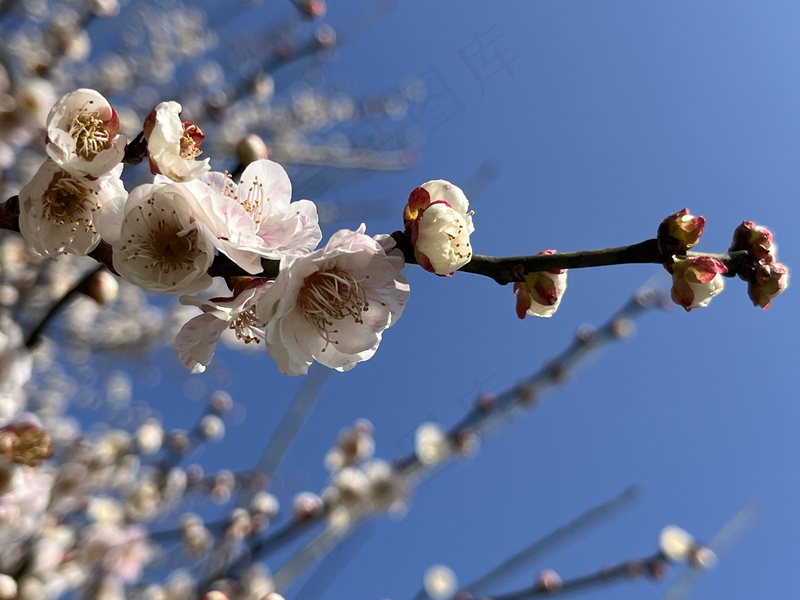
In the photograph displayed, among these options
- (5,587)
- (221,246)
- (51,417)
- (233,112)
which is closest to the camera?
(221,246)

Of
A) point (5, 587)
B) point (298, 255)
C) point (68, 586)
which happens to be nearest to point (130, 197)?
point (298, 255)

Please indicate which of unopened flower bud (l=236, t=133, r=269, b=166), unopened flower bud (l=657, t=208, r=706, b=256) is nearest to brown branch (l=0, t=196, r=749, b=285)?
unopened flower bud (l=657, t=208, r=706, b=256)

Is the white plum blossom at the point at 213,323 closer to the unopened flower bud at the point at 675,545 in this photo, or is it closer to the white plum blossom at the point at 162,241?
the white plum blossom at the point at 162,241

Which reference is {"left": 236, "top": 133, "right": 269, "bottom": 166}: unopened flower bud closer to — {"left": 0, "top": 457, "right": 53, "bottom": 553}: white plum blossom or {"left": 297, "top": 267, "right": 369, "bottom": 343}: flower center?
{"left": 297, "top": 267, "right": 369, "bottom": 343}: flower center

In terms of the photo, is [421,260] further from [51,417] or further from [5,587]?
A: [51,417]

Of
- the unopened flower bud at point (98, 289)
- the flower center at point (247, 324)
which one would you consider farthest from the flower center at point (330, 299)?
the unopened flower bud at point (98, 289)

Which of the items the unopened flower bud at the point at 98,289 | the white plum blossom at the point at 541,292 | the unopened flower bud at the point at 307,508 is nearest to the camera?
the white plum blossom at the point at 541,292

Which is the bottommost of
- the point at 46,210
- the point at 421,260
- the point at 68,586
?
the point at 68,586
